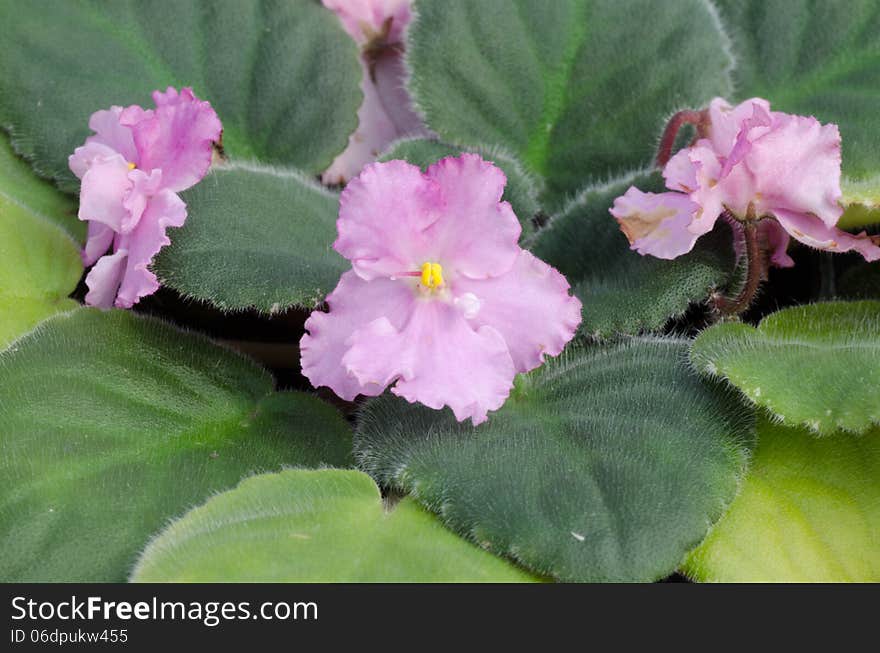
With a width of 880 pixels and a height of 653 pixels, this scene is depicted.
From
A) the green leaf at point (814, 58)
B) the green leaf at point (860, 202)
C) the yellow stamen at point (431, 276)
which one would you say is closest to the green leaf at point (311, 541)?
the yellow stamen at point (431, 276)

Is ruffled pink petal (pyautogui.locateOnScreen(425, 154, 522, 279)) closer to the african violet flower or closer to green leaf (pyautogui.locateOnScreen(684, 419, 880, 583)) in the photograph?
the african violet flower

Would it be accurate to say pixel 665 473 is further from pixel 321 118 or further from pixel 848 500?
pixel 321 118

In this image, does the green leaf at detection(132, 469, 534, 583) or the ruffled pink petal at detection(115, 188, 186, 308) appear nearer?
the green leaf at detection(132, 469, 534, 583)

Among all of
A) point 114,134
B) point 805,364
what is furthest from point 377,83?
point 805,364

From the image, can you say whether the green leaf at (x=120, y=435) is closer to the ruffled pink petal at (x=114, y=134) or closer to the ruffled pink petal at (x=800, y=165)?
the ruffled pink petal at (x=114, y=134)

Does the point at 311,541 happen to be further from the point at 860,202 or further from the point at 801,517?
the point at 860,202

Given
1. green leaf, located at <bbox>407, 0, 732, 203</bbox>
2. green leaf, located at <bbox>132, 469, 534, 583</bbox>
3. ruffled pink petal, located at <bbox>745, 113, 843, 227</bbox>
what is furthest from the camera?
green leaf, located at <bbox>407, 0, 732, 203</bbox>

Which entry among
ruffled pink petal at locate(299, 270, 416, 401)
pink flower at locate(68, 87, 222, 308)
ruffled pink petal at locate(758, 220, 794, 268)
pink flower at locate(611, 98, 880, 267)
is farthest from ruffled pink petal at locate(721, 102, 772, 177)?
pink flower at locate(68, 87, 222, 308)

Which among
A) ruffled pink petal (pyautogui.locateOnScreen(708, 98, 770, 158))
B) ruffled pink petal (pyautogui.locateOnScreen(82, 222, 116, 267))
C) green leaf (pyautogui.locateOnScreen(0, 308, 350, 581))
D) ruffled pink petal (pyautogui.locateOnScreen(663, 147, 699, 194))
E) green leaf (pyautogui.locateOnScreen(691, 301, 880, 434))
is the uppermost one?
ruffled pink petal (pyautogui.locateOnScreen(708, 98, 770, 158))
